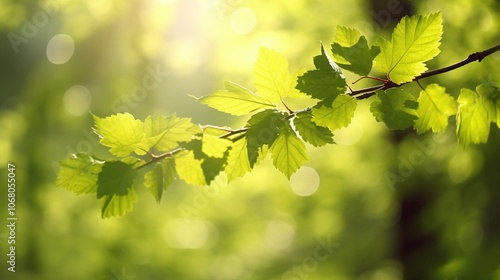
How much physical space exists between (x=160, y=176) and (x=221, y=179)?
6712 millimetres

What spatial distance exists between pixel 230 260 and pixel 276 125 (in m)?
8.38

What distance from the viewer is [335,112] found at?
3.84ft

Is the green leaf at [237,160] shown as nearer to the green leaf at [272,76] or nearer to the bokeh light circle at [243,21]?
the green leaf at [272,76]

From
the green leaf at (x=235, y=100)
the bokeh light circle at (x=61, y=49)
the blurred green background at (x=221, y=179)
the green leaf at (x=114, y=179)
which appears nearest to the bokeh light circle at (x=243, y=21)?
the blurred green background at (x=221, y=179)

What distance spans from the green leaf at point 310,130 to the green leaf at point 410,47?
0.64 feet

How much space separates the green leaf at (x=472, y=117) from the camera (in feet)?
4.46

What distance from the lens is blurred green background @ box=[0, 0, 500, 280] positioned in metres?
6.02

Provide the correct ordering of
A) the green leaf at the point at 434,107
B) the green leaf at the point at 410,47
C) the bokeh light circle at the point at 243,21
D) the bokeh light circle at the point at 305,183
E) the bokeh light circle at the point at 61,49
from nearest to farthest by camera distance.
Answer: the green leaf at the point at 410,47, the green leaf at the point at 434,107, the bokeh light circle at the point at 243,21, the bokeh light circle at the point at 61,49, the bokeh light circle at the point at 305,183

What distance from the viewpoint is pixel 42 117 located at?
8.37m

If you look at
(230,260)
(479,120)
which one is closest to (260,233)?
(230,260)

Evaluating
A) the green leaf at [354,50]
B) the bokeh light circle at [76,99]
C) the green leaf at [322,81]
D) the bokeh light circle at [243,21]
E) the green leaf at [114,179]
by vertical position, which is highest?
the bokeh light circle at [243,21]

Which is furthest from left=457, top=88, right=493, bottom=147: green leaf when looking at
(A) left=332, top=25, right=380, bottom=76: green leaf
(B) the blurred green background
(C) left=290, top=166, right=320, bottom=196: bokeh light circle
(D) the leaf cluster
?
(C) left=290, top=166, right=320, bottom=196: bokeh light circle

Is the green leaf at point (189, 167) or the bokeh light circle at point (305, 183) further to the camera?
the bokeh light circle at point (305, 183)

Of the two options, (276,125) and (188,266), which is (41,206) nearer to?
(188,266)
